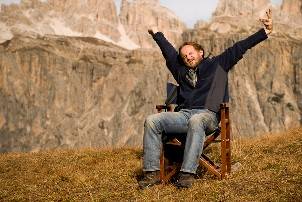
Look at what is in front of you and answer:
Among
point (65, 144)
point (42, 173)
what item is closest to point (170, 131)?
point (42, 173)

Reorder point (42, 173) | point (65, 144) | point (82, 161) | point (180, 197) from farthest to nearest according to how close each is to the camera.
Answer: point (65, 144) → point (82, 161) → point (42, 173) → point (180, 197)

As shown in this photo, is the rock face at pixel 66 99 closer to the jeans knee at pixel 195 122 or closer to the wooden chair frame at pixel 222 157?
the wooden chair frame at pixel 222 157

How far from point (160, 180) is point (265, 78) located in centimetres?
19507

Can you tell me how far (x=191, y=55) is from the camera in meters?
8.66

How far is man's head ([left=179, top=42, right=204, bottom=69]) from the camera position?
28.4ft

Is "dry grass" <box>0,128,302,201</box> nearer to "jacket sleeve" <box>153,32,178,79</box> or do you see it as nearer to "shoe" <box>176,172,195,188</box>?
"shoe" <box>176,172,195,188</box>

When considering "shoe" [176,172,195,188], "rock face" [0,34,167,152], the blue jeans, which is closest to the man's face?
the blue jeans

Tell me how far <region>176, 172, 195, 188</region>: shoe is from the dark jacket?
128 cm

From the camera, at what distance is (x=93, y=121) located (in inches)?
7224

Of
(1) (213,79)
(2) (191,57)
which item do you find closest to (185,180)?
(1) (213,79)

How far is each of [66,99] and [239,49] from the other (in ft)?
599

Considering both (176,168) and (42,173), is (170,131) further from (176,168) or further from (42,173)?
(42,173)

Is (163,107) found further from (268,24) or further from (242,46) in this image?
(268,24)

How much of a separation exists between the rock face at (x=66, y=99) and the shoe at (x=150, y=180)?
162 metres
